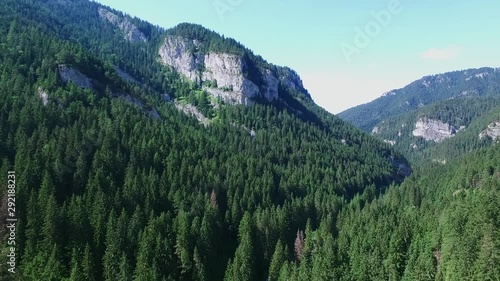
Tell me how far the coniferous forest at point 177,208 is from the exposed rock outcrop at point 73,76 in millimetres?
2240

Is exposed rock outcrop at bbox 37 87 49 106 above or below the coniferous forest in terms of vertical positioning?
above

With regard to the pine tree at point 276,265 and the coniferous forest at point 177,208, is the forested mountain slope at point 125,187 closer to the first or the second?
the coniferous forest at point 177,208

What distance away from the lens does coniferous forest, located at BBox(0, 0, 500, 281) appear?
7588 cm

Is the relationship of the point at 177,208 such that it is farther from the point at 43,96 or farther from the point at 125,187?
the point at 43,96

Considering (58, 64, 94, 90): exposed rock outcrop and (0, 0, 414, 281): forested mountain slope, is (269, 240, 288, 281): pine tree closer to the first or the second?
(0, 0, 414, 281): forested mountain slope

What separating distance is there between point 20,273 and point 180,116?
13271cm

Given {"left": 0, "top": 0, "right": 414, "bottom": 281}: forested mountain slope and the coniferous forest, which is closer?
the coniferous forest

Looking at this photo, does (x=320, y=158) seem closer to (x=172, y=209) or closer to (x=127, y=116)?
(x=127, y=116)

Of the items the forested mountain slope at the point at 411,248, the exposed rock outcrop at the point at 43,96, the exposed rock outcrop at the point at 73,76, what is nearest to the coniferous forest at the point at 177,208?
the forested mountain slope at the point at 411,248

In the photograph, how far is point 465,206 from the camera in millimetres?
85375

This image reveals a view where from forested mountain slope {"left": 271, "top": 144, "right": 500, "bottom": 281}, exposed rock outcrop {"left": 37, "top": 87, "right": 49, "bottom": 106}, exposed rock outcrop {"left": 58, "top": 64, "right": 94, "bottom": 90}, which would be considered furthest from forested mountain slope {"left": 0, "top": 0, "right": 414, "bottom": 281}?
forested mountain slope {"left": 271, "top": 144, "right": 500, "bottom": 281}

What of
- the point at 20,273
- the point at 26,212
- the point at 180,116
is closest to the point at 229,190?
the point at 26,212

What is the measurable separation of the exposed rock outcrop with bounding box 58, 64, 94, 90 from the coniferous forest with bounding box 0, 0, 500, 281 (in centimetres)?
224

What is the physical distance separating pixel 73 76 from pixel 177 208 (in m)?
82.7
